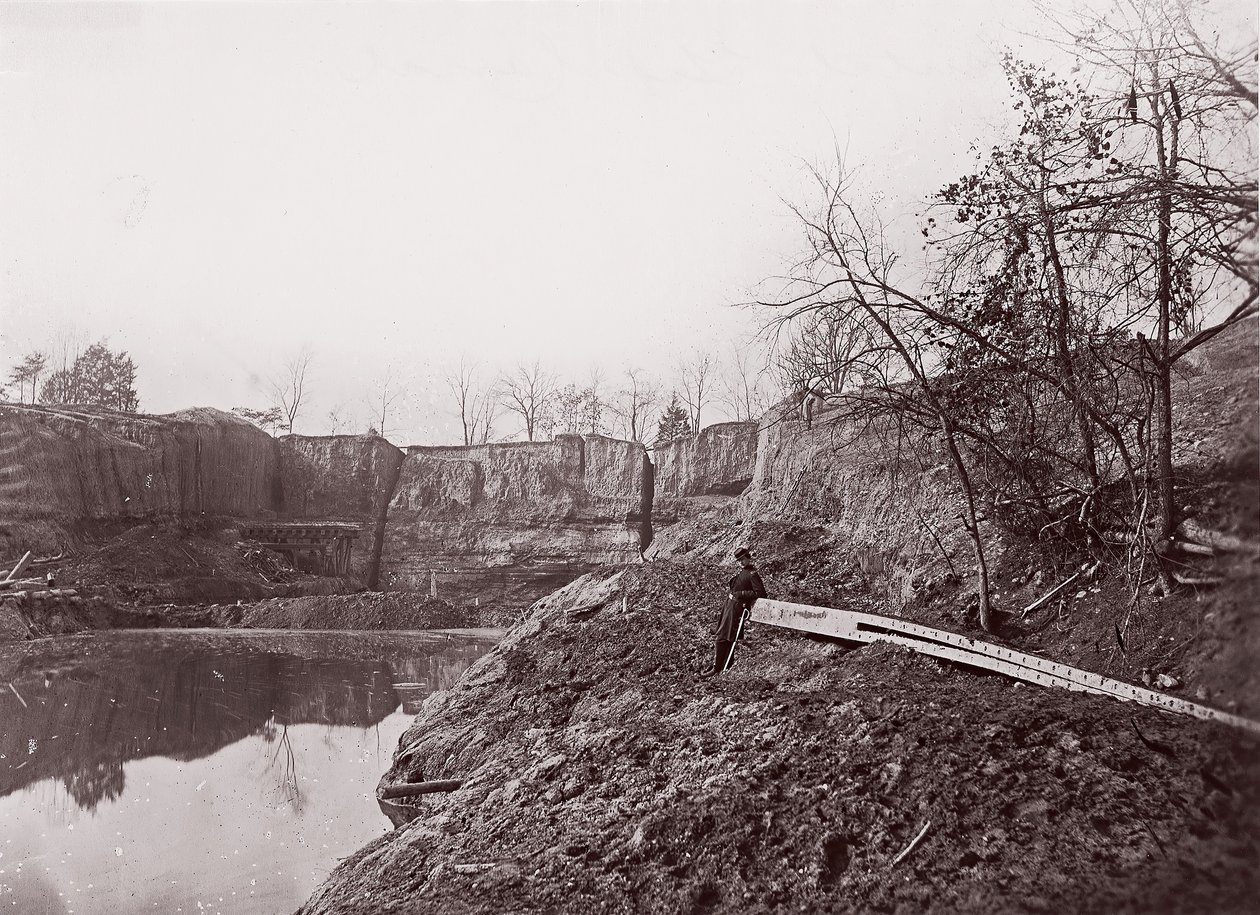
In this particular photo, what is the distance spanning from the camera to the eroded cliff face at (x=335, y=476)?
43969 millimetres

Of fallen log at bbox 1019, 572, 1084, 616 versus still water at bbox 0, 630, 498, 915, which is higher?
fallen log at bbox 1019, 572, 1084, 616

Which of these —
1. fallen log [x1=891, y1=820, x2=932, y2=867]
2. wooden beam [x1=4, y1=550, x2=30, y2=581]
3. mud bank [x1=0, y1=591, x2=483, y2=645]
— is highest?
fallen log [x1=891, y1=820, x2=932, y2=867]

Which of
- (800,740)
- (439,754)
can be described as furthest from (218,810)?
(800,740)

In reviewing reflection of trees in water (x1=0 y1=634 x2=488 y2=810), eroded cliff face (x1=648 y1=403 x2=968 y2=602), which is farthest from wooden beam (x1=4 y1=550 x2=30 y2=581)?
eroded cliff face (x1=648 y1=403 x2=968 y2=602)

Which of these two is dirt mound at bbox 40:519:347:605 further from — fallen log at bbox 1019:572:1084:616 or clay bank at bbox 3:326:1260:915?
fallen log at bbox 1019:572:1084:616

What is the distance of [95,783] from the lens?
10445 mm

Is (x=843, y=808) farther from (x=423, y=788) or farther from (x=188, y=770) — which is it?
(x=188, y=770)

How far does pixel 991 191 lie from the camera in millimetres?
7676

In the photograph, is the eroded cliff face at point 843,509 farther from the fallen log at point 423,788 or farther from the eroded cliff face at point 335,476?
the eroded cliff face at point 335,476

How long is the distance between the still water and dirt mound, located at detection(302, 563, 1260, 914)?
1.83 meters

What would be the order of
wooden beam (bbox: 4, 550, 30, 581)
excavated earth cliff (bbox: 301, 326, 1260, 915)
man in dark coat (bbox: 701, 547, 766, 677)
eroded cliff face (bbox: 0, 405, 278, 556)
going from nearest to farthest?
excavated earth cliff (bbox: 301, 326, 1260, 915), man in dark coat (bbox: 701, 547, 766, 677), wooden beam (bbox: 4, 550, 30, 581), eroded cliff face (bbox: 0, 405, 278, 556)

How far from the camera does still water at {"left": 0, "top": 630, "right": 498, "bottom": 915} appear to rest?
25.1 feet

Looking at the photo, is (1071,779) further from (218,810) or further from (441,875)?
(218,810)

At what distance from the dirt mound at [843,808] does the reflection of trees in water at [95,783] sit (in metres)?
4.60
